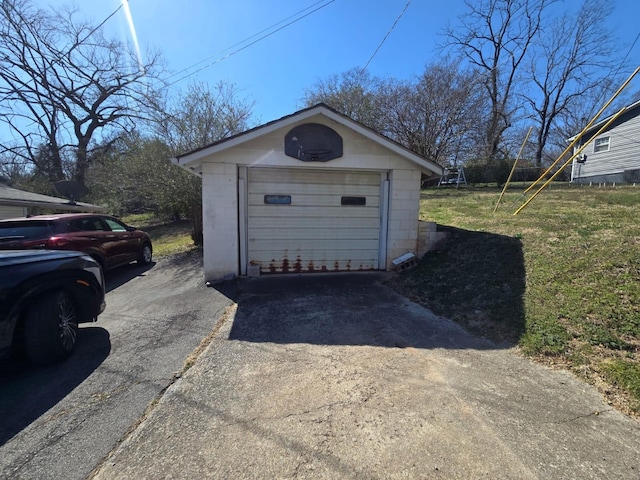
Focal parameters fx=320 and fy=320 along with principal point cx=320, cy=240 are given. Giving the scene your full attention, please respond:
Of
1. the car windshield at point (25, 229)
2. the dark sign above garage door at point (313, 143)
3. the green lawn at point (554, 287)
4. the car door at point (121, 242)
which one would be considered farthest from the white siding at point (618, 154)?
the car windshield at point (25, 229)

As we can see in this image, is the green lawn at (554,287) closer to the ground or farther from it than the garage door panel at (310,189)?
closer to the ground

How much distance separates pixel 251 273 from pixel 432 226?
4133mm

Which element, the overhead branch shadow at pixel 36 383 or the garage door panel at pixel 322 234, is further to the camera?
the garage door panel at pixel 322 234

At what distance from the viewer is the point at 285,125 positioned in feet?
20.7

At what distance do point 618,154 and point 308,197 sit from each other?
21.0m

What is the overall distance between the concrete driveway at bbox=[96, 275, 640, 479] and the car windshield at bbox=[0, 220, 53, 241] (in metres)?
5.13

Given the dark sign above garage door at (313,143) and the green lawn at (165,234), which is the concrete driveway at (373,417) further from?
the green lawn at (165,234)

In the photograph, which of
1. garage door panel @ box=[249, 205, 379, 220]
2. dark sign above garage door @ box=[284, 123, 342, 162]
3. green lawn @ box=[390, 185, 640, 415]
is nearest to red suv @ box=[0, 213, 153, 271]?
garage door panel @ box=[249, 205, 379, 220]

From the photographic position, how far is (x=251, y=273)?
6.66m

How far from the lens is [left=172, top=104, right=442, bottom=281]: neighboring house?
6285 millimetres

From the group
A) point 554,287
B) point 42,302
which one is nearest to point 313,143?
point 554,287

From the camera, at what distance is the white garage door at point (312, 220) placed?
21.9 feet

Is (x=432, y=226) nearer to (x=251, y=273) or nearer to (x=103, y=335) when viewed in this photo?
(x=251, y=273)

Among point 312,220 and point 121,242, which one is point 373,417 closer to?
point 312,220
